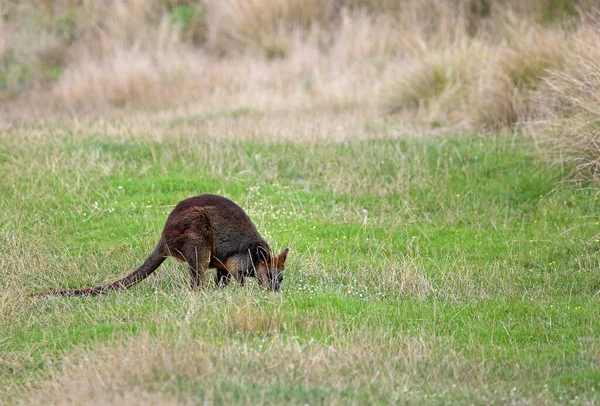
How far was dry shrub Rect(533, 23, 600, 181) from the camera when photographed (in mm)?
10184

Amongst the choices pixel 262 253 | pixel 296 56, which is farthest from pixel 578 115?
pixel 296 56

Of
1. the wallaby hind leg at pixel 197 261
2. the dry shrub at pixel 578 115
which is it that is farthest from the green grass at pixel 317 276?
the dry shrub at pixel 578 115

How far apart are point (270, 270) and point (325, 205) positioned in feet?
10.2

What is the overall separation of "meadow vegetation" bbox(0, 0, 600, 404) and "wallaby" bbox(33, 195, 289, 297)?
0.20 m

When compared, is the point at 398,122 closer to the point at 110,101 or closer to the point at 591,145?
the point at 591,145

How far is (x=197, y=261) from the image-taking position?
7.39 m

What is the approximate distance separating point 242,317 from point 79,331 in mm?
1256

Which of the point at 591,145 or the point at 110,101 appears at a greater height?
the point at 591,145

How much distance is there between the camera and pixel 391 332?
6.35 meters

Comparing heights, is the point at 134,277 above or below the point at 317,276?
above

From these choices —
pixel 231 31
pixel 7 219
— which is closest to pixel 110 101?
pixel 231 31

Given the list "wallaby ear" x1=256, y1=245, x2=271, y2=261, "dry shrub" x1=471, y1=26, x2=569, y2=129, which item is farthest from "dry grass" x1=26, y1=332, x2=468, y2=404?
"dry shrub" x1=471, y1=26, x2=569, y2=129

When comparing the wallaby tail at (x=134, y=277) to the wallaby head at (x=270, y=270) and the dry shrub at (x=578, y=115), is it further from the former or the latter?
the dry shrub at (x=578, y=115)

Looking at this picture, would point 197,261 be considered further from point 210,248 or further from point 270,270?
point 270,270
